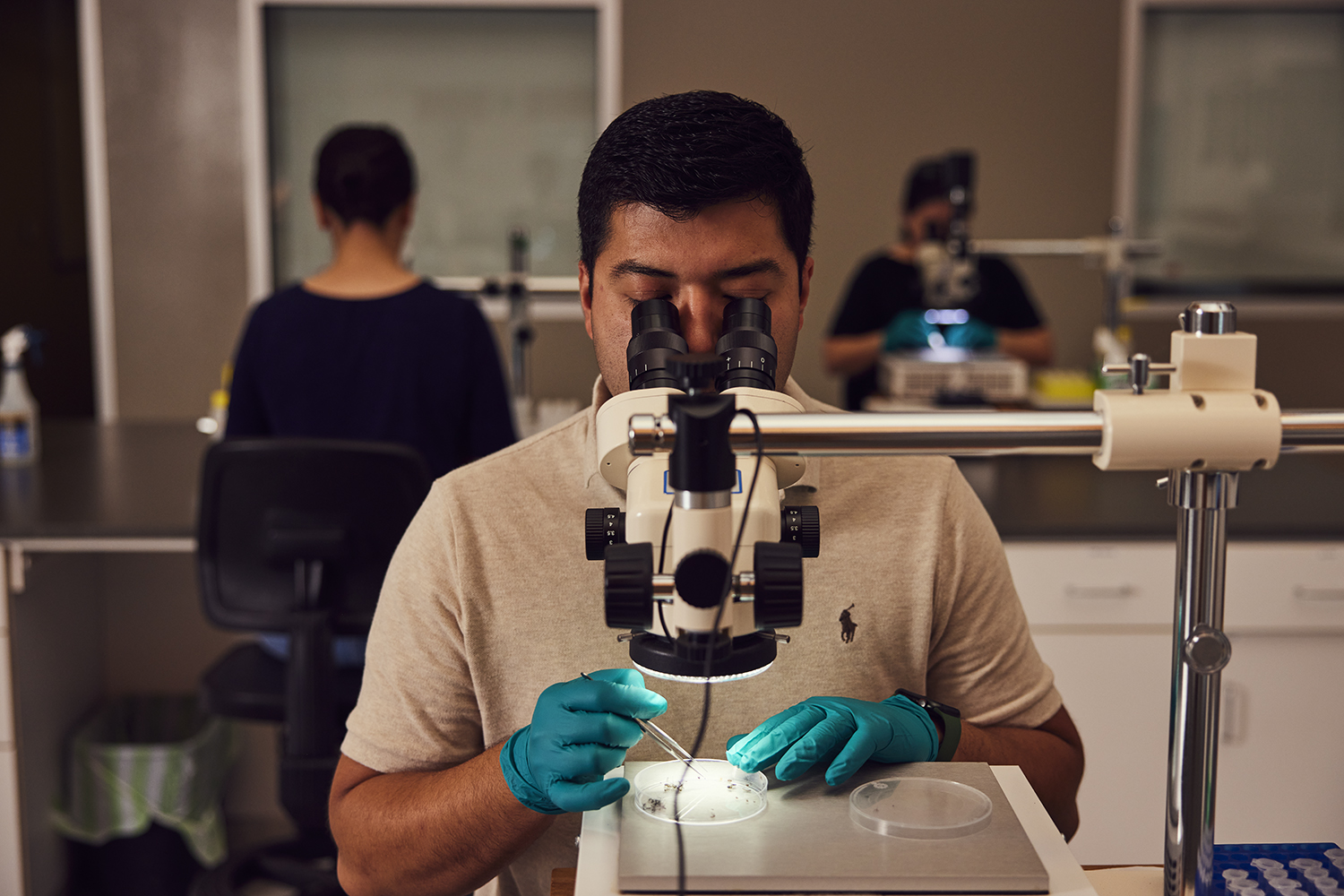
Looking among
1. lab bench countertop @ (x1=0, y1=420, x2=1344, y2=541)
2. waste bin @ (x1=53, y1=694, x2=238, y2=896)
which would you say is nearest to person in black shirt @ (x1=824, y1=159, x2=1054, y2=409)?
lab bench countertop @ (x1=0, y1=420, x2=1344, y2=541)

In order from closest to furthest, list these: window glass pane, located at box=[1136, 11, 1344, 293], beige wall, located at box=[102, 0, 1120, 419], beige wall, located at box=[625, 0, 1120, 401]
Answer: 1. beige wall, located at box=[102, 0, 1120, 419]
2. beige wall, located at box=[625, 0, 1120, 401]
3. window glass pane, located at box=[1136, 11, 1344, 293]

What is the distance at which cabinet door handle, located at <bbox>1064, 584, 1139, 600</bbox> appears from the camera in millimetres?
2090

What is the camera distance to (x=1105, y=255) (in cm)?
270

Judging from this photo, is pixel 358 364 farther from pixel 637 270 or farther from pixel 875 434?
pixel 875 434

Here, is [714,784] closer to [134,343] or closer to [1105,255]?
[1105,255]

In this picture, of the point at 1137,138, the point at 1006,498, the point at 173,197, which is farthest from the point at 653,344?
the point at 1137,138

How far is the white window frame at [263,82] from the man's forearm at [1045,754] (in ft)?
8.23

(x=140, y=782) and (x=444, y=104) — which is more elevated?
(x=444, y=104)

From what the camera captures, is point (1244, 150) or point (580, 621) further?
point (1244, 150)

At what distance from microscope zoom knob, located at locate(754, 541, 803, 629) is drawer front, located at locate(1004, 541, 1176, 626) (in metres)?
1.57

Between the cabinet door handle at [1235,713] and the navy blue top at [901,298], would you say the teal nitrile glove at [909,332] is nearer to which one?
the navy blue top at [901,298]

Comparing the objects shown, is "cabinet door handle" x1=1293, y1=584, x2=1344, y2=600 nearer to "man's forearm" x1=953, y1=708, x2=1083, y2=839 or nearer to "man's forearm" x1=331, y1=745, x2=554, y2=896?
"man's forearm" x1=953, y1=708, x2=1083, y2=839

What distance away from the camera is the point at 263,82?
320cm

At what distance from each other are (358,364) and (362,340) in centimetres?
4
